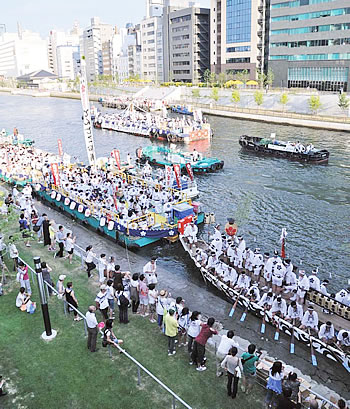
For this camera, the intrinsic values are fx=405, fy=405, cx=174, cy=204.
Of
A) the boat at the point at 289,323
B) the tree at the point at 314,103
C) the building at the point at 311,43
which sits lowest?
the boat at the point at 289,323

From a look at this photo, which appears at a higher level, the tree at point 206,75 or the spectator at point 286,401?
the tree at point 206,75

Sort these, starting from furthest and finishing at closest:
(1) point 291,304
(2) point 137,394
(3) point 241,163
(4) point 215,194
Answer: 1. (3) point 241,163
2. (4) point 215,194
3. (1) point 291,304
4. (2) point 137,394

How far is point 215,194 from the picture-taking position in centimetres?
3316

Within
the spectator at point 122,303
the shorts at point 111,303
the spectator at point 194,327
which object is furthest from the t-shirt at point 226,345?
the shorts at point 111,303

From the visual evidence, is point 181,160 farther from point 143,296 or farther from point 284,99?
point 284,99

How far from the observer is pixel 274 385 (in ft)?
31.0

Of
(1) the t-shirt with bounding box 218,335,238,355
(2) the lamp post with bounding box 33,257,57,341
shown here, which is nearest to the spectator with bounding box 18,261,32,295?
(2) the lamp post with bounding box 33,257,57,341

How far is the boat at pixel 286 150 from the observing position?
137 ft

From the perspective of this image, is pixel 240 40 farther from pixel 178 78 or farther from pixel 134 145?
pixel 134 145

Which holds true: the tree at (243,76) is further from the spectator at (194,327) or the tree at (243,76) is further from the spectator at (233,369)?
the spectator at (233,369)

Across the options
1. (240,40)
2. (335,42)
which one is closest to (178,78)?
(240,40)

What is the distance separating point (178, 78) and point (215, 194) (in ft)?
328

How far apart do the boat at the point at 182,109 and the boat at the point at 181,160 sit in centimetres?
4031

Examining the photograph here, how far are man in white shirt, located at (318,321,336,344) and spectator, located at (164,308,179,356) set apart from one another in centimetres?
475
